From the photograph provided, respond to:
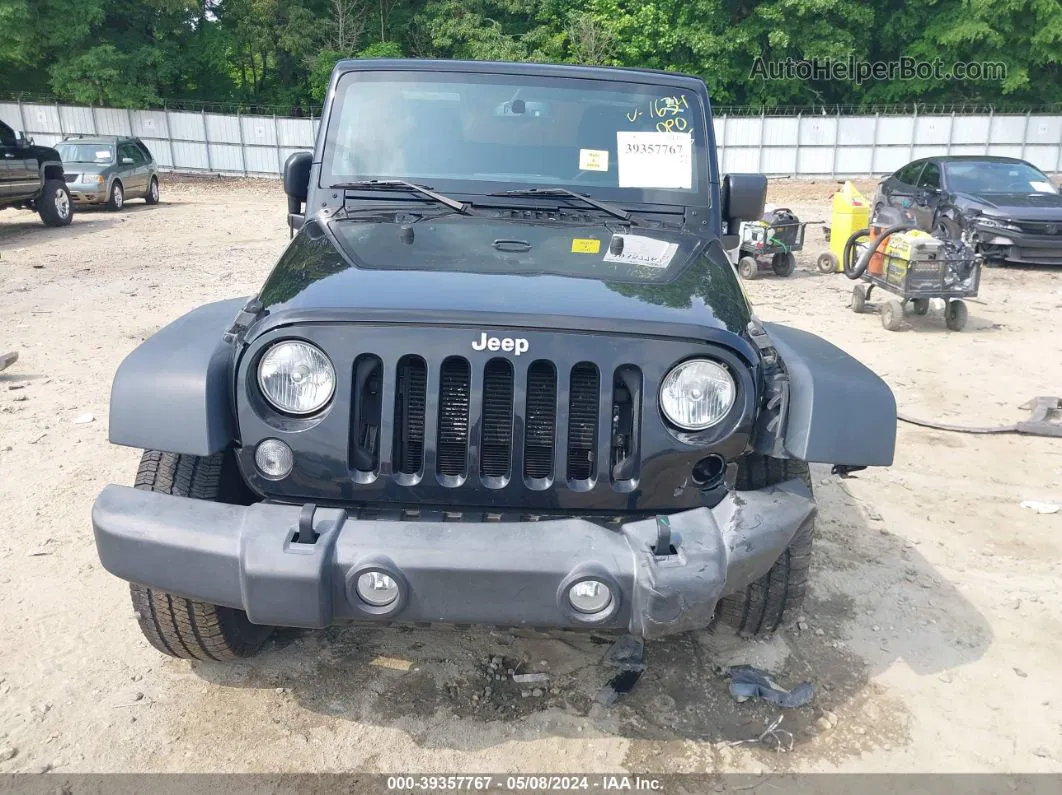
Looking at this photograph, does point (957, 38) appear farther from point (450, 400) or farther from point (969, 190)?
point (450, 400)

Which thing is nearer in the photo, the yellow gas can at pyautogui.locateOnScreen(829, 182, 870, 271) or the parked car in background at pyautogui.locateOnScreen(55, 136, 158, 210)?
the yellow gas can at pyautogui.locateOnScreen(829, 182, 870, 271)

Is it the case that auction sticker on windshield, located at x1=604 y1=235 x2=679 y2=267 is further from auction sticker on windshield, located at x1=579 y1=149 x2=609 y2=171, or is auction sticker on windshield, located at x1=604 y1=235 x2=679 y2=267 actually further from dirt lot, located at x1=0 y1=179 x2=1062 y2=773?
dirt lot, located at x1=0 y1=179 x2=1062 y2=773

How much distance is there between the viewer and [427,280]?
2621 mm

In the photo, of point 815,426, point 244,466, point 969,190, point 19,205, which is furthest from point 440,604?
point 19,205

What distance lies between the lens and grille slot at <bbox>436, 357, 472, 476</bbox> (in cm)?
240

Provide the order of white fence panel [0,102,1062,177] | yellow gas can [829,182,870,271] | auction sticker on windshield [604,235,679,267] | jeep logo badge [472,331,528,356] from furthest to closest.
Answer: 1. white fence panel [0,102,1062,177]
2. yellow gas can [829,182,870,271]
3. auction sticker on windshield [604,235,679,267]
4. jeep logo badge [472,331,528,356]

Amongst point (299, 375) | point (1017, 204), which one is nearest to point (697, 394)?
point (299, 375)

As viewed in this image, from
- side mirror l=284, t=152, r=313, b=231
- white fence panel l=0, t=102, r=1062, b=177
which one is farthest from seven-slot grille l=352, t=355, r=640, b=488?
white fence panel l=0, t=102, r=1062, b=177

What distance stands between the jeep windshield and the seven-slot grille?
1362 mm

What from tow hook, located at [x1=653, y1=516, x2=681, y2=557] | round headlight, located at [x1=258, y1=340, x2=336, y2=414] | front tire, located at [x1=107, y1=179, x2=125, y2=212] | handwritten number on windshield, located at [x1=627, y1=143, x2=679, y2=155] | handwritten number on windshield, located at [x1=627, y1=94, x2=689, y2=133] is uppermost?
handwritten number on windshield, located at [x1=627, y1=94, x2=689, y2=133]

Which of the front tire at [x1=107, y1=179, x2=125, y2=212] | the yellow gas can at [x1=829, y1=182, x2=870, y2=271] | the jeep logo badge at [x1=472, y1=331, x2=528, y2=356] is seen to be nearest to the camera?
the jeep logo badge at [x1=472, y1=331, x2=528, y2=356]

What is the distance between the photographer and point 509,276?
2688mm

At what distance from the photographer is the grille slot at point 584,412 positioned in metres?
2.41

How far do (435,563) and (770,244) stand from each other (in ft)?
32.0
